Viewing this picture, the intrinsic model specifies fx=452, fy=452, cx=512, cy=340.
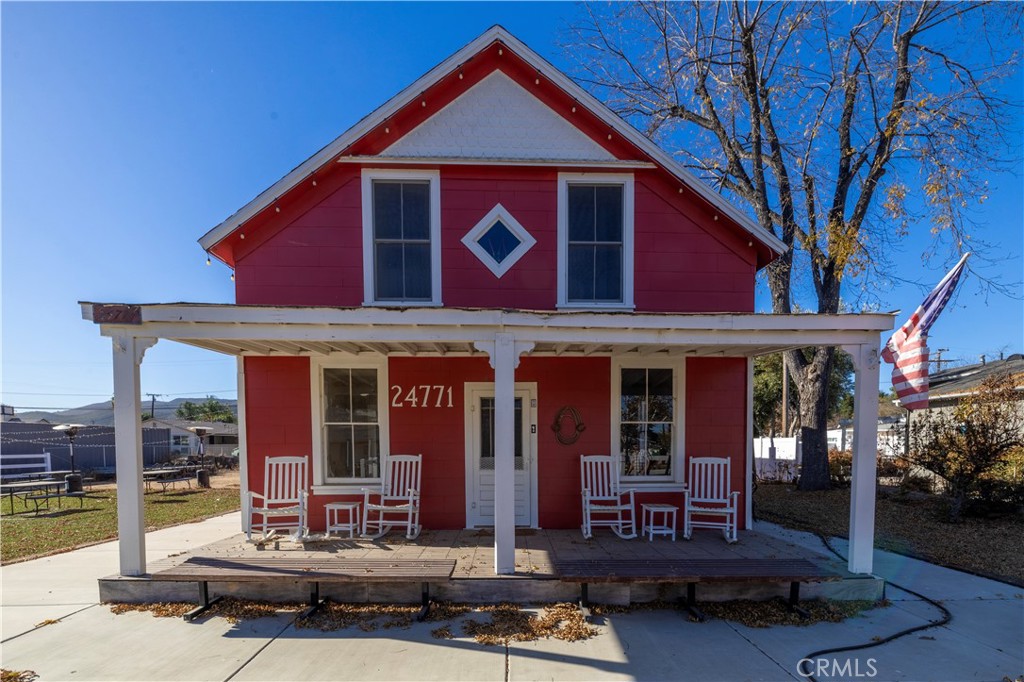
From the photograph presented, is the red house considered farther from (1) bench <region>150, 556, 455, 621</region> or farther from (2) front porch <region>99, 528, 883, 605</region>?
(1) bench <region>150, 556, 455, 621</region>

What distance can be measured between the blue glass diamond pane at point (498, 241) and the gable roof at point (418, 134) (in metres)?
1.77

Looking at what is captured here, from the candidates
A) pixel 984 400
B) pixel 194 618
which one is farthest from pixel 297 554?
pixel 984 400

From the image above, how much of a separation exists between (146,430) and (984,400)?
3188 cm

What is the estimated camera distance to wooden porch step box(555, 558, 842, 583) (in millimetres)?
4375

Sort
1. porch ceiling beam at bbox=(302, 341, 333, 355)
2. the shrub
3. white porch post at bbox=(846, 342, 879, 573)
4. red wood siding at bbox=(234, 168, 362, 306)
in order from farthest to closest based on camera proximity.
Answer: the shrub, red wood siding at bbox=(234, 168, 362, 306), porch ceiling beam at bbox=(302, 341, 333, 355), white porch post at bbox=(846, 342, 879, 573)

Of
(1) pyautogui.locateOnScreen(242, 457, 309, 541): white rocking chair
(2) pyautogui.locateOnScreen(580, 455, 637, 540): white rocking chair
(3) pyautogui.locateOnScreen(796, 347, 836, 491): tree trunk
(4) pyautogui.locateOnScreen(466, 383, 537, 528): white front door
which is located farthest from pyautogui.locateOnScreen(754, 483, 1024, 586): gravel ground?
(1) pyautogui.locateOnScreen(242, 457, 309, 541): white rocking chair

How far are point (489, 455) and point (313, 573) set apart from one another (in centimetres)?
273

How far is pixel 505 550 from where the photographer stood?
4.74 m

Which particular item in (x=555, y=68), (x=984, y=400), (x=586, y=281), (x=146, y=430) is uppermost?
(x=555, y=68)

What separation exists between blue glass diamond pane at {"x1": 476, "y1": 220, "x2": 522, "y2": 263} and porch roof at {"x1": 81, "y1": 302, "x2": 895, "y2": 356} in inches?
78.2

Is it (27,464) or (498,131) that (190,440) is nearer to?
(27,464)

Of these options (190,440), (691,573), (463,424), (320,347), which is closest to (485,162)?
(320,347)

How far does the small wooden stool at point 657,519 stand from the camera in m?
5.96

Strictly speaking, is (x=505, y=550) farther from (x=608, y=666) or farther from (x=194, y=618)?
(x=194, y=618)
